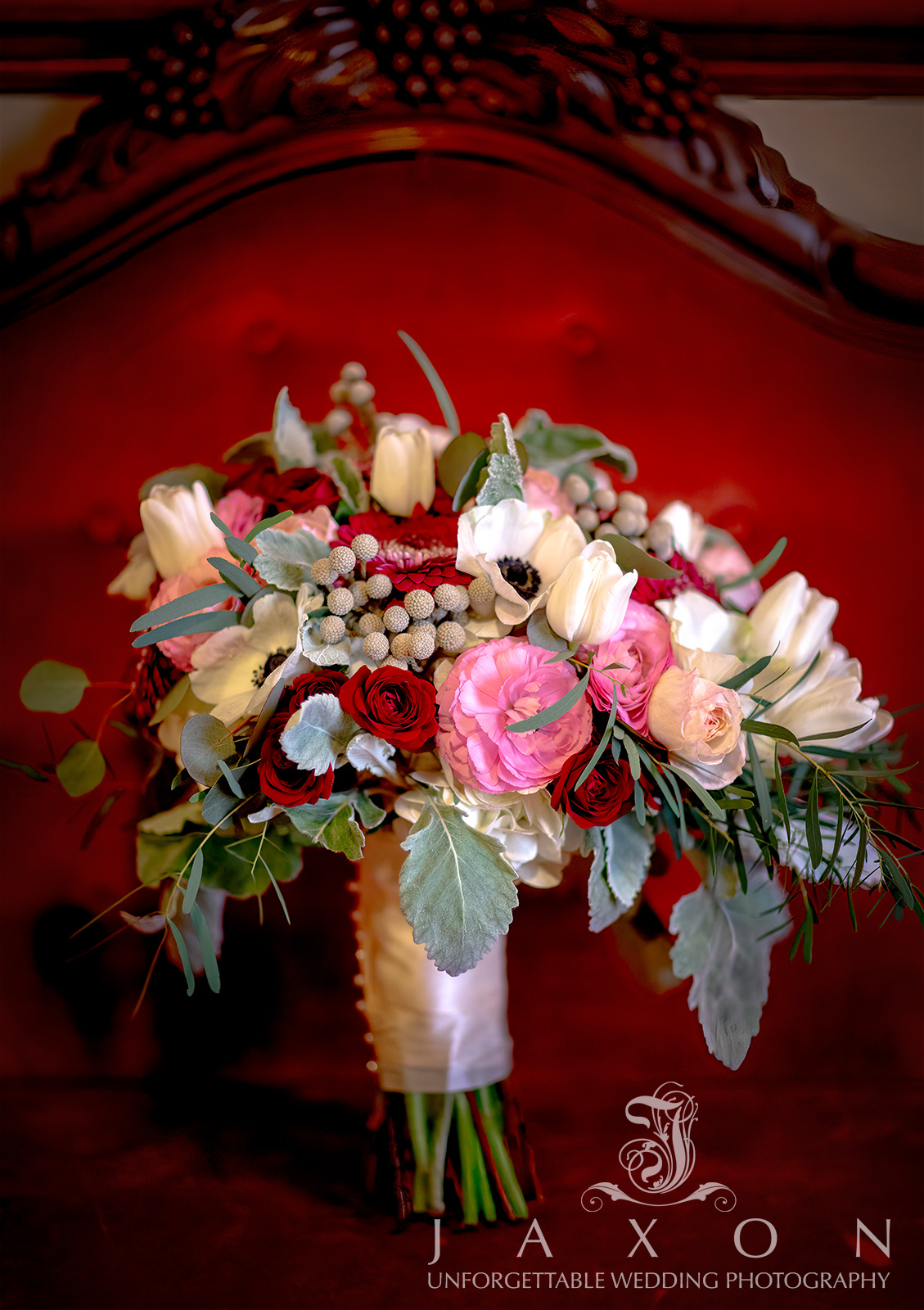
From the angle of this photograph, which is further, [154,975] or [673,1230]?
[154,975]

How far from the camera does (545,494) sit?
73 cm

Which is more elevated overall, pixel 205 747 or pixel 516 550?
pixel 516 550

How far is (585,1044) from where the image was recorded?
0.93m

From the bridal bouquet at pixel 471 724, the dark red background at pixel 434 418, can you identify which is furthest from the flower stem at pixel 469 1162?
the dark red background at pixel 434 418

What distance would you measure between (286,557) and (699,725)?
0.31 meters

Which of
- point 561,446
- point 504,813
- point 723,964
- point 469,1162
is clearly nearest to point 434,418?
point 561,446

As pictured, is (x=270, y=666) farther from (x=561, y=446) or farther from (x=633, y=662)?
(x=561, y=446)

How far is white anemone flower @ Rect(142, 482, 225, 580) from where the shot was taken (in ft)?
2.28

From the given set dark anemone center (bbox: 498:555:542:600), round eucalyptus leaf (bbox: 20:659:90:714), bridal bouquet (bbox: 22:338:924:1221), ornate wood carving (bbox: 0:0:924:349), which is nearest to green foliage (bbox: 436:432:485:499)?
bridal bouquet (bbox: 22:338:924:1221)

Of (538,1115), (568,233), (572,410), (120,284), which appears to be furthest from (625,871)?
(120,284)

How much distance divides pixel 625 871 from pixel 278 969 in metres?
0.48

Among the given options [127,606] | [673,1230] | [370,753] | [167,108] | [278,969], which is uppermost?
[167,108]

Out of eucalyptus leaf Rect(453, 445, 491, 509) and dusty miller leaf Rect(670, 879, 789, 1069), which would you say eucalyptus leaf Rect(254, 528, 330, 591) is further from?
dusty miller leaf Rect(670, 879, 789, 1069)

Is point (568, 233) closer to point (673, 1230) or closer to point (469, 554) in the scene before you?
point (469, 554)
